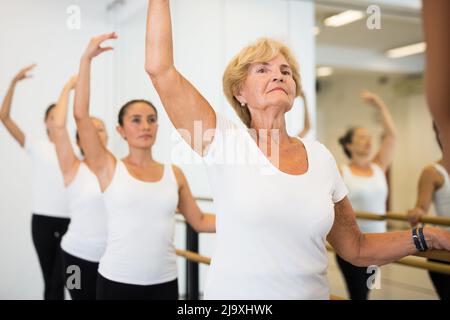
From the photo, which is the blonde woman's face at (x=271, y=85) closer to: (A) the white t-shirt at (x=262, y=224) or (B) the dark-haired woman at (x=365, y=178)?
(A) the white t-shirt at (x=262, y=224)

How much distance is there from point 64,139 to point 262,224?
1393 millimetres

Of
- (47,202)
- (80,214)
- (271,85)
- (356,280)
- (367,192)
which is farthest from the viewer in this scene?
(367,192)

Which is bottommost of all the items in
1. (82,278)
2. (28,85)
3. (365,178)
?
(82,278)

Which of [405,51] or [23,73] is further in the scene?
[405,51]

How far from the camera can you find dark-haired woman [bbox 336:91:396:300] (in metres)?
2.64

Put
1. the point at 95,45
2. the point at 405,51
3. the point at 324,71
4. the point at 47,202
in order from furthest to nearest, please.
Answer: the point at 324,71
the point at 405,51
the point at 47,202
the point at 95,45

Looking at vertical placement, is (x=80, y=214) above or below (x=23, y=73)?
below

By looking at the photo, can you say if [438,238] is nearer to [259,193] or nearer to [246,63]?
[259,193]

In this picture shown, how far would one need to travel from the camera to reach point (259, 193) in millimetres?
1140

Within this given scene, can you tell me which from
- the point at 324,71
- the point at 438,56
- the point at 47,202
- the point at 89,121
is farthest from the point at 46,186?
the point at 324,71

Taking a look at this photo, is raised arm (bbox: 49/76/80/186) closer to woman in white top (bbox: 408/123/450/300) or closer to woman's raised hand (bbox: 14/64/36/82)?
woman's raised hand (bbox: 14/64/36/82)

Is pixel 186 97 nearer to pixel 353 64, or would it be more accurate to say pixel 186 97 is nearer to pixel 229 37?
pixel 229 37

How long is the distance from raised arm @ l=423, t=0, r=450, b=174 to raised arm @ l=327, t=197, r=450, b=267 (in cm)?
65

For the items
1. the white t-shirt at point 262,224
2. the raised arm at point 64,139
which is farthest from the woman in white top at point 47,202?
the white t-shirt at point 262,224
